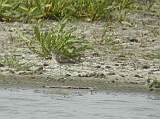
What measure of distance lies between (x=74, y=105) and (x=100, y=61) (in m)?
1.92

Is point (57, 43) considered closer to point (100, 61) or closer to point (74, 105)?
point (100, 61)

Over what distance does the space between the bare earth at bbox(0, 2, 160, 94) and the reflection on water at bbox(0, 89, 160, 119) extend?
299 mm

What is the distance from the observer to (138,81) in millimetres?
8305

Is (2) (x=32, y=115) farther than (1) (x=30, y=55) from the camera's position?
No

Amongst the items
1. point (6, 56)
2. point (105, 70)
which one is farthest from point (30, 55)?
point (105, 70)

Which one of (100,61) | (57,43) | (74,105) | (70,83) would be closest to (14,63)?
(57,43)

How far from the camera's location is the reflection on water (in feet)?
22.5

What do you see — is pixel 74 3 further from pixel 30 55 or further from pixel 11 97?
pixel 11 97

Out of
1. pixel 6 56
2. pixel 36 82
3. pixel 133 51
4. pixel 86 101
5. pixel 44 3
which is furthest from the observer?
pixel 44 3

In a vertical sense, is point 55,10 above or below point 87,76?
above

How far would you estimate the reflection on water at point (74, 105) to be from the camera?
6.86m

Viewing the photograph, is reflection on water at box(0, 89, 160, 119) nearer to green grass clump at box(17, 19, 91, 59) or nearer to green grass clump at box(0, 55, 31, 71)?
green grass clump at box(0, 55, 31, 71)

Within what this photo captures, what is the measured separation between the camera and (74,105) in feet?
23.8

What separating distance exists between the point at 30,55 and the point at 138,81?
158 centimetres
